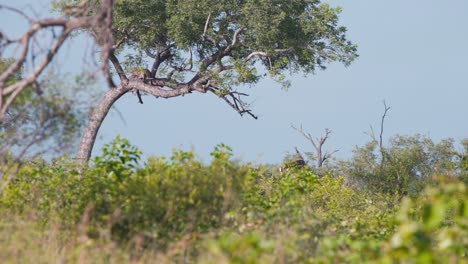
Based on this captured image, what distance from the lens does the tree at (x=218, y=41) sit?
1075 inches

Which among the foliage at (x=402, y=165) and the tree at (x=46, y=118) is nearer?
the tree at (x=46, y=118)

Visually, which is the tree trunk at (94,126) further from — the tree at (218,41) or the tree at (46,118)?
the tree at (46,118)

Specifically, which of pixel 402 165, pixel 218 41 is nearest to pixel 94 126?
pixel 218 41

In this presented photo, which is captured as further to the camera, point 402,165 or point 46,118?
point 402,165

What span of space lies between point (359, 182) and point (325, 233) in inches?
1216

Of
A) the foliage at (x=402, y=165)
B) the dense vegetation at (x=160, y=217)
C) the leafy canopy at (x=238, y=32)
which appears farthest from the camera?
the foliage at (x=402, y=165)

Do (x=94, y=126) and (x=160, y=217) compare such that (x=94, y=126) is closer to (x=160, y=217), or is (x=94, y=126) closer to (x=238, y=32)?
(x=238, y=32)

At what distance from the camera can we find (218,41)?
28.9m

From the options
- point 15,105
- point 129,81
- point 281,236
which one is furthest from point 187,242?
point 129,81

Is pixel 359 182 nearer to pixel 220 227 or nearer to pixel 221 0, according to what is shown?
pixel 221 0

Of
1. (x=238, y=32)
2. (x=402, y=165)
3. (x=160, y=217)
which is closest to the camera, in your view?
(x=160, y=217)

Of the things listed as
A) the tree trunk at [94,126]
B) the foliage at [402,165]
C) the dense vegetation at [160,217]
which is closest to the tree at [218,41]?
the tree trunk at [94,126]

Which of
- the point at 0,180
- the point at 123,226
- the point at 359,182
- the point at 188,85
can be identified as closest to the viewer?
the point at 123,226

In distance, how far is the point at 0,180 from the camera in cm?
1191
